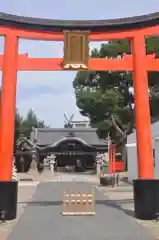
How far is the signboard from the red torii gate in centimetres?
19

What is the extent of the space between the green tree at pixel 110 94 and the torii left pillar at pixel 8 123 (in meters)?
19.2

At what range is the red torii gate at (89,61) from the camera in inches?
425

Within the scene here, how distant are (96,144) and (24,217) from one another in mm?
36504

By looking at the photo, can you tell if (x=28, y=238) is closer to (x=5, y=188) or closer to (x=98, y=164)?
(x=5, y=188)

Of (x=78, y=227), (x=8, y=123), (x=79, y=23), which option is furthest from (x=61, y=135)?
(x=78, y=227)

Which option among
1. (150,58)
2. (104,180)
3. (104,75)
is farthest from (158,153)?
(104,75)

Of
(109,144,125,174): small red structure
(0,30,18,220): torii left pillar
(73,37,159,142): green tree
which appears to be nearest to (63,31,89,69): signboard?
(0,30,18,220): torii left pillar

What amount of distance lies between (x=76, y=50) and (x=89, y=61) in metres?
0.55

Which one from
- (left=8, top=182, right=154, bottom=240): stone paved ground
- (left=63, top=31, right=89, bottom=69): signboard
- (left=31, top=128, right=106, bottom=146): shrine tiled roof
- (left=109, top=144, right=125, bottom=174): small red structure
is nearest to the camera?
(left=8, top=182, right=154, bottom=240): stone paved ground

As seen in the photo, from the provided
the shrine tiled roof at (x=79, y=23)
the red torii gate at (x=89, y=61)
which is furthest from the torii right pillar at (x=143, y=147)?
the shrine tiled roof at (x=79, y=23)

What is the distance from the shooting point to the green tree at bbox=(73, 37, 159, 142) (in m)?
29.9

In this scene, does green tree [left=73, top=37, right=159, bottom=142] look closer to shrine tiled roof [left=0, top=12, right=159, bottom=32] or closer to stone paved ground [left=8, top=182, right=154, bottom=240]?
shrine tiled roof [left=0, top=12, right=159, bottom=32]

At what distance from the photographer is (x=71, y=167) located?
45.7 m

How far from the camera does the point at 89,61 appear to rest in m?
11.3
